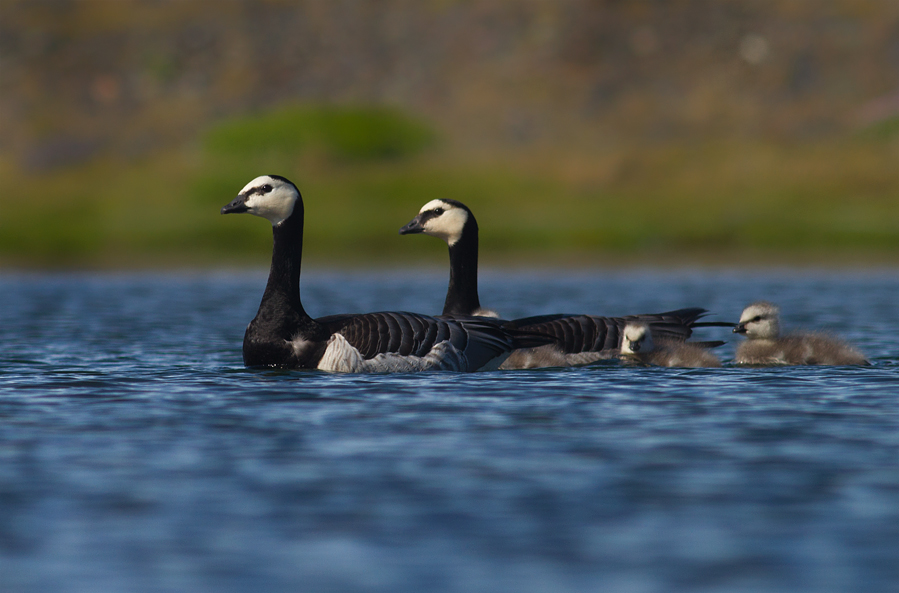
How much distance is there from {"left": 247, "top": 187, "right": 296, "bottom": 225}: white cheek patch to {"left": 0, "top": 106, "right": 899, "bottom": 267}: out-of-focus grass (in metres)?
26.1

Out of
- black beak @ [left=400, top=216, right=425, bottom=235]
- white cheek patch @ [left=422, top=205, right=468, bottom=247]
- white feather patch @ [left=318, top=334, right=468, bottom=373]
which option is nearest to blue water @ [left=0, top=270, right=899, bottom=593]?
white feather patch @ [left=318, top=334, right=468, bottom=373]

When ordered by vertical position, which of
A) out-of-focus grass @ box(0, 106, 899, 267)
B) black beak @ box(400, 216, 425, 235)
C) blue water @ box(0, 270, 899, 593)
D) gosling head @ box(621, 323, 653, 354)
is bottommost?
blue water @ box(0, 270, 899, 593)

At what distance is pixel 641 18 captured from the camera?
8969 centimetres

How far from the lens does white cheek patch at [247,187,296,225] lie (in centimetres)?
1497

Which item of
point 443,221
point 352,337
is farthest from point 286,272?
point 443,221

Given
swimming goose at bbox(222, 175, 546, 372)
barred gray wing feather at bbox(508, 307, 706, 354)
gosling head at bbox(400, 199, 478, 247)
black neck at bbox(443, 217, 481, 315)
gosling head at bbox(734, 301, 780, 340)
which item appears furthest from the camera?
gosling head at bbox(400, 199, 478, 247)

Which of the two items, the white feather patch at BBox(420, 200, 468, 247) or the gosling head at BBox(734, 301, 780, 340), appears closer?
the gosling head at BBox(734, 301, 780, 340)

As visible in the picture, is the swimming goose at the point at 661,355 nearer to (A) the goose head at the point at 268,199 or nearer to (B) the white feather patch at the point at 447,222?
(B) the white feather patch at the point at 447,222

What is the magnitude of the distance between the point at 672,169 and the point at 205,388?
152 feet

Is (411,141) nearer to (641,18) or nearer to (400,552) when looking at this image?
(641,18)

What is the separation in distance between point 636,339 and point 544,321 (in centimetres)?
130

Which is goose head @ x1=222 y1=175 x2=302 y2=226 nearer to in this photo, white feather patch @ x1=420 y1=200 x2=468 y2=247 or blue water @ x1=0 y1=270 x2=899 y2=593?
blue water @ x1=0 y1=270 x2=899 y2=593

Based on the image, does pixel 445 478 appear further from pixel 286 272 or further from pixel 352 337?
pixel 286 272

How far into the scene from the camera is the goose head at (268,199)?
48.9ft
